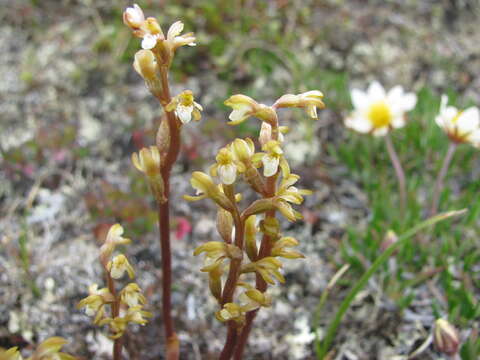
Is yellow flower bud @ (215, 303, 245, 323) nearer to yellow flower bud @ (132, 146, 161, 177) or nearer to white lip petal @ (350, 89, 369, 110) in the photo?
yellow flower bud @ (132, 146, 161, 177)

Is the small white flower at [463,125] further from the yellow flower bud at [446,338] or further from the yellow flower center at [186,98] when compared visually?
the yellow flower center at [186,98]

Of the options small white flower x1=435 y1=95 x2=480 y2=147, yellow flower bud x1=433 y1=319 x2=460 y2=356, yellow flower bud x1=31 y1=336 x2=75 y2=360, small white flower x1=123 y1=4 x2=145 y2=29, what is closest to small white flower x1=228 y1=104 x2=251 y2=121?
small white flower x1=123 y1=4 x2=145 y2=29

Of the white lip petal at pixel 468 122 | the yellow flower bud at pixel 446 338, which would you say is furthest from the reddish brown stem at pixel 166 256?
the white lip petal at pixel 468 122

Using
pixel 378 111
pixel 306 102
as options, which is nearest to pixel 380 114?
pixel 378 111

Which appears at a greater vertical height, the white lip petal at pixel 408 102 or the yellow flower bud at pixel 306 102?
the yellow flower bud at pixel 306 102

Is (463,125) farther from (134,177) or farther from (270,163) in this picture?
(134,177)

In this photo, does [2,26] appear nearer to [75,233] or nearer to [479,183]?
[75,233]
